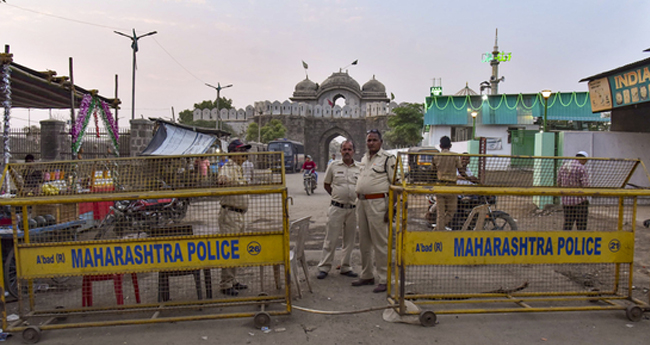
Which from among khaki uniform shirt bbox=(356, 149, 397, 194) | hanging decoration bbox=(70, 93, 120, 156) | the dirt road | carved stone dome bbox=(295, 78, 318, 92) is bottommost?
the dirt road

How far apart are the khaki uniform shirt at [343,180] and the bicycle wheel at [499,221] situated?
6.16 ft

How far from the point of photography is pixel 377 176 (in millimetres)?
4016

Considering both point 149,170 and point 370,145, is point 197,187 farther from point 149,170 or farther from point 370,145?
point 370,145

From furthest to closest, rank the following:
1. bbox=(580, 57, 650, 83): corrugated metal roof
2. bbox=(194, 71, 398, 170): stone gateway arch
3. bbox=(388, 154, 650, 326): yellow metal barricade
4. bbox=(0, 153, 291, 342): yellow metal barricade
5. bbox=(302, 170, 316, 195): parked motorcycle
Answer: bbox=(194, 71, 398, 170): stone gateway arch, bbox=(302, 170, 316, 195): parked motorcycle, bbox=(580, 57, 650, 83): corrugated metal roof, bbox=(388, 154, 650, 326): yellow metal barricade, bbox=(0, 153, 291, 342): yellow metal barricade

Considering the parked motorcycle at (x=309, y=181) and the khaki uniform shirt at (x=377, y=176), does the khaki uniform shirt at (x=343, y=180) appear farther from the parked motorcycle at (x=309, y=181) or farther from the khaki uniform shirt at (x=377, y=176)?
the parked motorcycle at (x=309, y=181)

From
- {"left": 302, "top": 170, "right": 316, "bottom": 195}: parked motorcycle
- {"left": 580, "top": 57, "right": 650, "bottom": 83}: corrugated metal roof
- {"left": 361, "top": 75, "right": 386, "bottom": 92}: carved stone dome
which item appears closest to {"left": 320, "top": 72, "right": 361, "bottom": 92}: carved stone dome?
{"left": 361, "top": 75, "right": 386, "bottom": 92}: carved stone dome

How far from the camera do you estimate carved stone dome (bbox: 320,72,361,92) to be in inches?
1754

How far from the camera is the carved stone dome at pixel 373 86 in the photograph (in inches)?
1825

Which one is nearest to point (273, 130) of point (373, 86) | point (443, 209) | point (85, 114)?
point (373, 86)

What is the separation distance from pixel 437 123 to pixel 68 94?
68.3 feet

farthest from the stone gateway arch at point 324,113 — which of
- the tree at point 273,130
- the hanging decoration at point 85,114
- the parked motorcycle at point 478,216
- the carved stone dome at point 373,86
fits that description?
the parked motorcycle at point 478,216

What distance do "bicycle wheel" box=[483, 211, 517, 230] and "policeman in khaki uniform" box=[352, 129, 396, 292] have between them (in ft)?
5.60

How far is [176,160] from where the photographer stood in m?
3.39

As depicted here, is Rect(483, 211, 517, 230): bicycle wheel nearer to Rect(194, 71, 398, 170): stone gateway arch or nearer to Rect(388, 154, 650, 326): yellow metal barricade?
Rect(388, 154, 650, 326): yellow metal barricade
